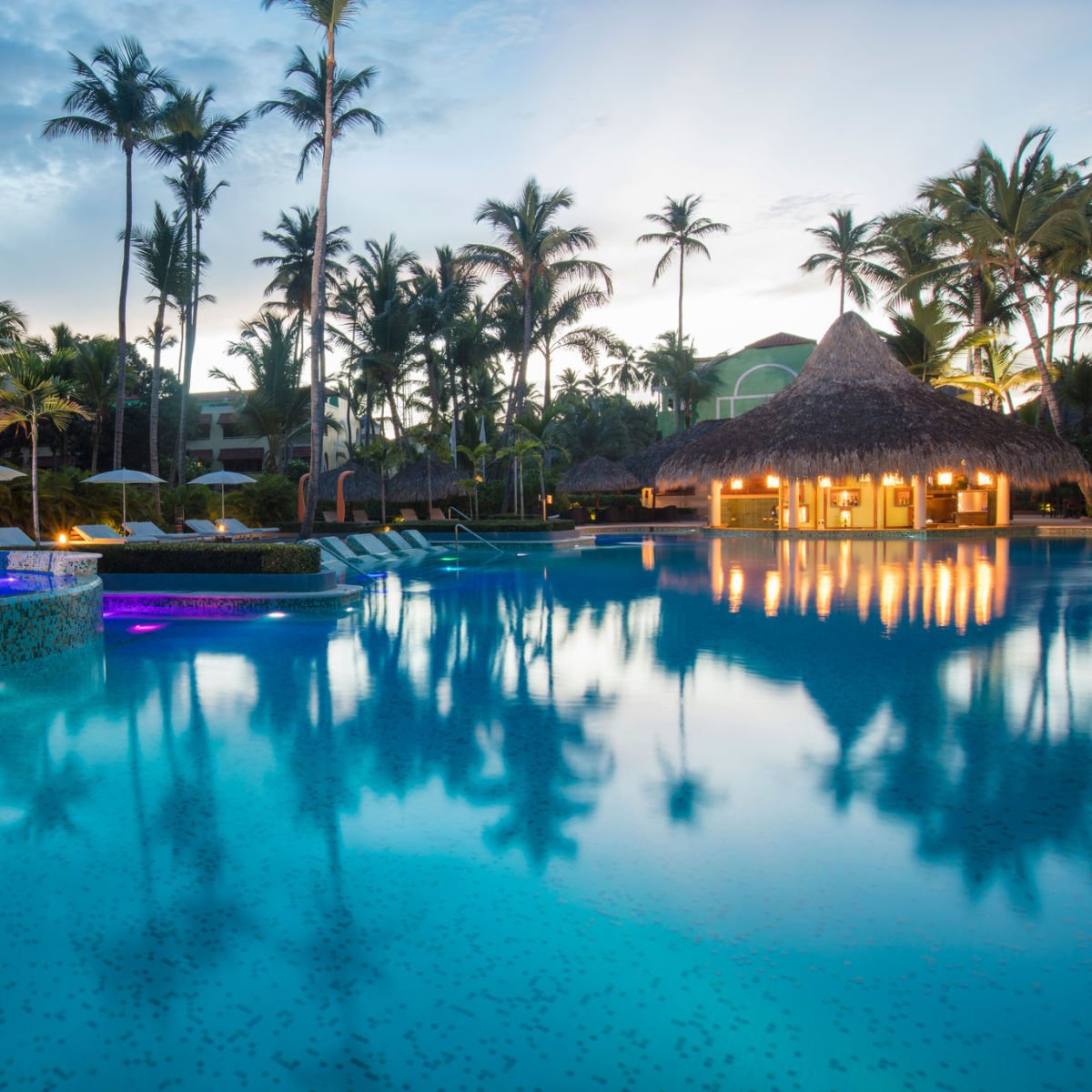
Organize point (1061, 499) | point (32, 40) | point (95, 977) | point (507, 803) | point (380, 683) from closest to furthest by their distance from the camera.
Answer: point (95, 977) → point (507, 803) → point (380, 683) → point (32, 40) → point (1061, 499)

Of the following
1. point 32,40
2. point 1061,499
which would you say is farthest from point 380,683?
point 1061,499

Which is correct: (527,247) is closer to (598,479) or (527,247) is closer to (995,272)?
(598,479)

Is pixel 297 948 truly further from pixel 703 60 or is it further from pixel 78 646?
pixel 703 60

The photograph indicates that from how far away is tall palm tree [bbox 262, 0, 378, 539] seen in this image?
788 inches

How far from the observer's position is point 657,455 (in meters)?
36.7

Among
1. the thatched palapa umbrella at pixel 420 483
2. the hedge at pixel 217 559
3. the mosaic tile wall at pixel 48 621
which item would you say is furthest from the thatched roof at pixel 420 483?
the mosaic tile wall at pixel 48 621

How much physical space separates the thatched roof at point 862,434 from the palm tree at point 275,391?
621 inches

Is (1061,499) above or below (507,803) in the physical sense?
above

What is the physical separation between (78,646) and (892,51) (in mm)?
16525

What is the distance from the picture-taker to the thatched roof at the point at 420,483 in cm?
3369

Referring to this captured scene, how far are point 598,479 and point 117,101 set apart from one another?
20.0 meters

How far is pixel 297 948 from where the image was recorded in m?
2.69

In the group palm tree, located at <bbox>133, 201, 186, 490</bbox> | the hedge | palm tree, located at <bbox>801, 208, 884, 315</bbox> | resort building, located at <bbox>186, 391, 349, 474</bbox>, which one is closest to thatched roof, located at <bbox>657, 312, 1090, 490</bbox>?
palm tree, located at <bbox>801, 208, 884, 315</bbox>

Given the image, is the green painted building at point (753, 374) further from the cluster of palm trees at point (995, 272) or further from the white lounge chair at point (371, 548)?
the white lounge chair at point (371, 548)
